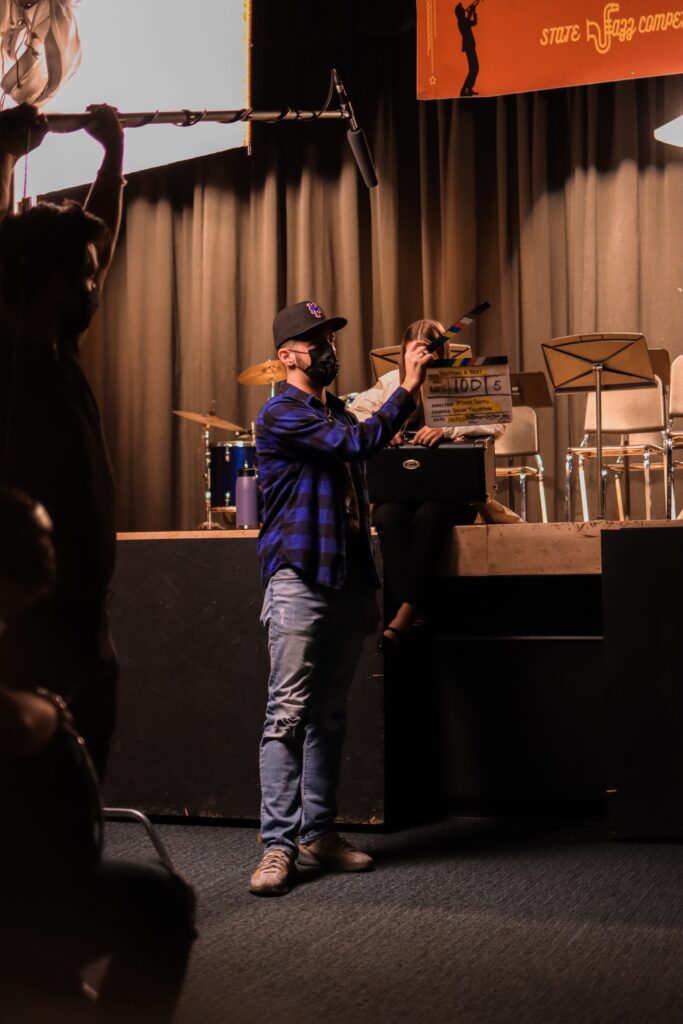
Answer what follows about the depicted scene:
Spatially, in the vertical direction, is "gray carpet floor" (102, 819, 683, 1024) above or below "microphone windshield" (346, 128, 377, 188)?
below

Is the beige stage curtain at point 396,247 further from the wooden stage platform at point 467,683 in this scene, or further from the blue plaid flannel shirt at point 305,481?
the blue plaid flannel shirt at point 305,481

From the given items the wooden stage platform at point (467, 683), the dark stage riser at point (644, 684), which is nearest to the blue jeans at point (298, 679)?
the wooden stage platform at point (467, 683)

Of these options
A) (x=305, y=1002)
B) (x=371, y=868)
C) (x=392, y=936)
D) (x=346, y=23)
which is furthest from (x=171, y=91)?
(x=346, y=23)

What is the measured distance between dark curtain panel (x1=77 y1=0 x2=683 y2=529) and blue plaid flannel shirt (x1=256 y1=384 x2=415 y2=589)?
359cm

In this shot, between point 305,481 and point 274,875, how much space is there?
2.93ft

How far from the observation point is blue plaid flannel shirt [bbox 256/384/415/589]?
2.55 m

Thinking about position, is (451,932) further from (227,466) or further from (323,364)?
(227,466)

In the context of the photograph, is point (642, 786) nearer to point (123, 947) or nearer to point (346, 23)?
point (123, 947)

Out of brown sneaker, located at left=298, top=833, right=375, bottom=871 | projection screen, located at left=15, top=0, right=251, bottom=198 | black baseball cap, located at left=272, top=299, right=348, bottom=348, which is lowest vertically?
brown sneaker, located at left=298, top=833, right=375, bottom=871

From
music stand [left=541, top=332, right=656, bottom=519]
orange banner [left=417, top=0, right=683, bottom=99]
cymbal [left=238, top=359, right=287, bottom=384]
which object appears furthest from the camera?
cymbal [left=238, top=359, right=287, bottom=384]

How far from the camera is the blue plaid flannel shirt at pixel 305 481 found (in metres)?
2.55

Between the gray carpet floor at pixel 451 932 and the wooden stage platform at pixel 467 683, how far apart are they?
6.4 inches

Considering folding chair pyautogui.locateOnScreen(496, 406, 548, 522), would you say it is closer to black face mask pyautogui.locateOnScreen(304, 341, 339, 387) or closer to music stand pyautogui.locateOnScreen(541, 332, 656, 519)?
music stand pyautogui.locateOnScreen(541, 332, 656, 519)

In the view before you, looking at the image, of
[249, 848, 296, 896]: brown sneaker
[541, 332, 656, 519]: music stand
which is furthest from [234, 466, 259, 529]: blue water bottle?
[249, 848, 296, 896]: brown sneaker
